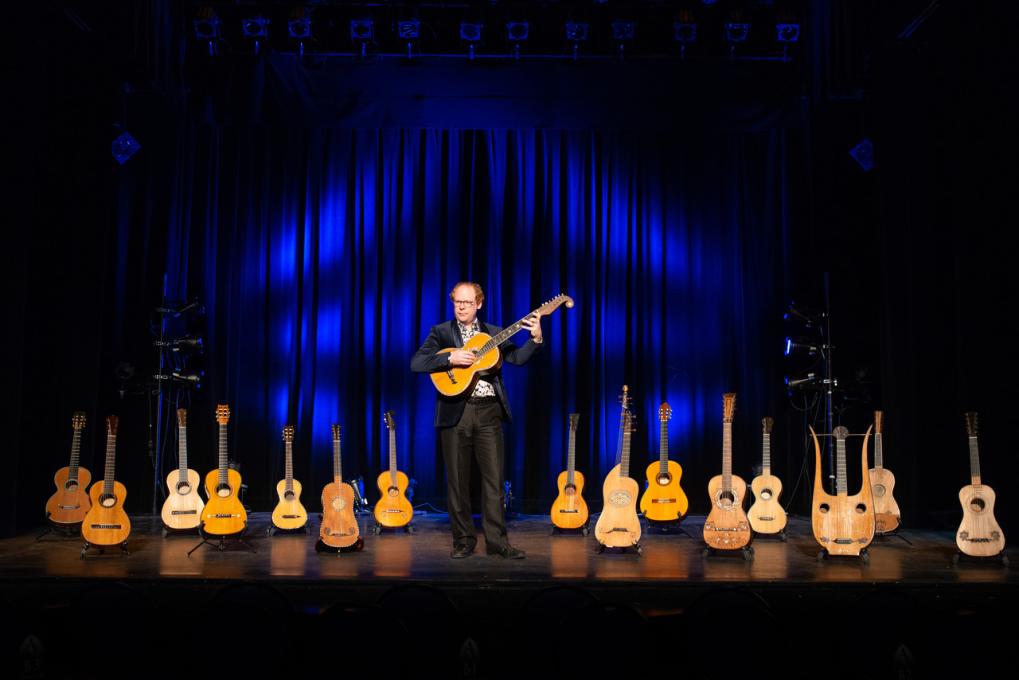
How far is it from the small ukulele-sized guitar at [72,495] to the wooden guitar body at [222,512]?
125cm

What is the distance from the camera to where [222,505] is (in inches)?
271

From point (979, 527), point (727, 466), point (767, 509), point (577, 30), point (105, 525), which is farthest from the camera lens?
point (577, 30)

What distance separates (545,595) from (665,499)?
3.94 meters

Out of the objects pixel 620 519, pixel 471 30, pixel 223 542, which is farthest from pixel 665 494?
pixel 471 30

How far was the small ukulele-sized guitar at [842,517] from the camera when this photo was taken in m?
6.16

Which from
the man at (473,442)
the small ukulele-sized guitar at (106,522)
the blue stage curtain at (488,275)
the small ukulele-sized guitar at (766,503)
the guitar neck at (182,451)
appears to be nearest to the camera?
the man at (473,442)

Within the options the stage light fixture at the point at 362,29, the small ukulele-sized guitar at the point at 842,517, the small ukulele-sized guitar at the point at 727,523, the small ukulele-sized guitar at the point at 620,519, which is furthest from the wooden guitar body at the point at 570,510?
the stage light fixture at the point at 362,29

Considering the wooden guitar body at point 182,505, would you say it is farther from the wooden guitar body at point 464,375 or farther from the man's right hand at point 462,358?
the man's right hand at point 462,358

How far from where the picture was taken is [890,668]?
3645 millimetres

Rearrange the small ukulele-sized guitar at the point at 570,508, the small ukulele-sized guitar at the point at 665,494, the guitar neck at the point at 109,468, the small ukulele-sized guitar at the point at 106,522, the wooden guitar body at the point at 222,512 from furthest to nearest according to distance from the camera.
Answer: the small ukulele-sized guitar at the point at 665,494
the small ukulele-sized guitar at the point at 570,508
the wooden guitar body at the point at 222,512
the guitar neck at the point at 109,468
the small ukulele-sized guitar at the point at 106,522

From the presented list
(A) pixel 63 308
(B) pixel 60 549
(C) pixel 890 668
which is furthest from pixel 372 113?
(C) pixel 890 668

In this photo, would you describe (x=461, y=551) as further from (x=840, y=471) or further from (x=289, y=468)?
(x=840, y=471)

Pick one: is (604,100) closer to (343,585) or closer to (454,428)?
(454,428)

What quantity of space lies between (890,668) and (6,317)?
275 inches
